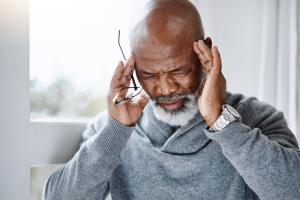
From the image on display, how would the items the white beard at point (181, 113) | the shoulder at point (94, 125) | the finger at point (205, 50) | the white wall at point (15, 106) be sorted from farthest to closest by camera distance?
the shoulder at point (94, 125) → the white beard at point (181, 113) → the finger at point (205, 50) → the white wall at point (15, 106)

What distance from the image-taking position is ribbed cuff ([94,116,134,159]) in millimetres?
1335

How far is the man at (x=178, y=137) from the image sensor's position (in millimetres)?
1217

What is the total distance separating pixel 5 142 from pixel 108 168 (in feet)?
0.96

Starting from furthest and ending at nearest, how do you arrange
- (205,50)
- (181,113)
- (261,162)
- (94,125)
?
(94,125) → (181,113) → (205,50) → (261,162)

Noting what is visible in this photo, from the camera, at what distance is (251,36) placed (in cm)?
207

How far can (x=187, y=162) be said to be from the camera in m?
1.43

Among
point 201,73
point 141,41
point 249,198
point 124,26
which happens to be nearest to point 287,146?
point 249,198

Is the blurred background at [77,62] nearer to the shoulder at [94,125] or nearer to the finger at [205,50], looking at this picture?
the shoulder at [94,125]

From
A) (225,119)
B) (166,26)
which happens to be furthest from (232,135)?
(166,26)

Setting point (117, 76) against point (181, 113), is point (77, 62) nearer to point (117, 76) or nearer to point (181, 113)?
point (117, 76)

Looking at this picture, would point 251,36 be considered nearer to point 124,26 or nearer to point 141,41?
point 124,26

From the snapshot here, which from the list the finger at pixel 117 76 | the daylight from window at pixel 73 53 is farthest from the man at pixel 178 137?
the daylight from window at pixel 73 53

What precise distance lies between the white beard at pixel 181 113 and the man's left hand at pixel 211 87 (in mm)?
114

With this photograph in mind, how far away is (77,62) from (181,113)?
0.35 meters
